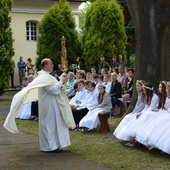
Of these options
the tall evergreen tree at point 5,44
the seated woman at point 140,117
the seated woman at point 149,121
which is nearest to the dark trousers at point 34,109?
the seated woman at point 140,117

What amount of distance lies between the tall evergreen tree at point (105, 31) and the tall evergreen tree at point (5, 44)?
4.64 metres

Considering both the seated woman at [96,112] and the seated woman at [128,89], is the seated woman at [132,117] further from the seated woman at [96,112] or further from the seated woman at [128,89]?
the seated woman at [128,89]

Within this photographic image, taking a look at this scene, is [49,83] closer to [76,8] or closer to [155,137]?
[155,137]

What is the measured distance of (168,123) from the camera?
8984 millimetres

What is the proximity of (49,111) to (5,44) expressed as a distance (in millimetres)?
Result: 12676

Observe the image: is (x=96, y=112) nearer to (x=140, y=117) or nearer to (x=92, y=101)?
(x=92, y=101)

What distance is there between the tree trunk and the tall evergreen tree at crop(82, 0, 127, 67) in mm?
11884

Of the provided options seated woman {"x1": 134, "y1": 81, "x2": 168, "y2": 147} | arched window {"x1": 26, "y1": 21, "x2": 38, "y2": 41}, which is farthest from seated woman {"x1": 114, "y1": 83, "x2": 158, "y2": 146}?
arched window {"x1": 26, "y1": 21, "x2": 38, "y2": 41}

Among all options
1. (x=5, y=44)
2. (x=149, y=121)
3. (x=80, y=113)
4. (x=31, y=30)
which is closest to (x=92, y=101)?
(x=80, y=113)

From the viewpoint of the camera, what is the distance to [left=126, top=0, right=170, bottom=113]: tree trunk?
1140cm

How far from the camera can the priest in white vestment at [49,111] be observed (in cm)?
955

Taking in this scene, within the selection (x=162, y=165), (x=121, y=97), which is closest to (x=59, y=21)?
(x=121, y=97)

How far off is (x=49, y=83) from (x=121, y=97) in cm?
544

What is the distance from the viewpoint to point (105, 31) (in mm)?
24078
